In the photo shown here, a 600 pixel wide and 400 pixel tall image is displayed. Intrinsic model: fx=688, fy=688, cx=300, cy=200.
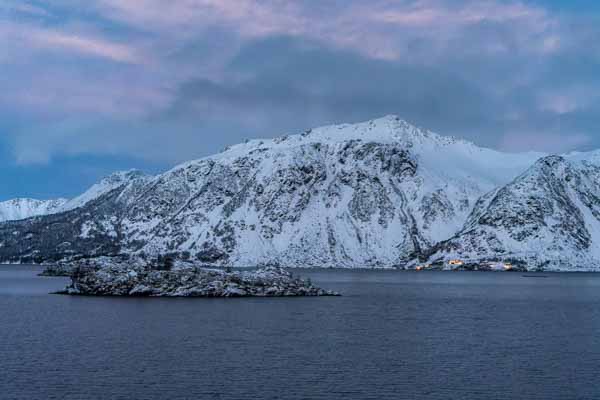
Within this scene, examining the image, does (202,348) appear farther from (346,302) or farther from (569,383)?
(346,302)

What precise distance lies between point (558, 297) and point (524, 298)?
32.5 feet

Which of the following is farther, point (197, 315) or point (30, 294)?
point (30, 294)

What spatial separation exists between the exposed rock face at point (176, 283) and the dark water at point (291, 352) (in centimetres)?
1726

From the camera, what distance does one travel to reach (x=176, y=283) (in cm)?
13238

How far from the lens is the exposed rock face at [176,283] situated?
13200 cm

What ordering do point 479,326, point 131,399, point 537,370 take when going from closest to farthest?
1. point 131,399
2. point 537,370
3. point 479,326

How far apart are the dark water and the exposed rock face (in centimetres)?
1726

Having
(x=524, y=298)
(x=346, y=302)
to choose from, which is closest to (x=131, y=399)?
(x=346, y=302)

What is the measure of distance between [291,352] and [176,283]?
232 ft

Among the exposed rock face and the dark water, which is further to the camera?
the exposed rock face

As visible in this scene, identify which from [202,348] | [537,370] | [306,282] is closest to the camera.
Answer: [537,370]

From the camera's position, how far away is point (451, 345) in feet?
236

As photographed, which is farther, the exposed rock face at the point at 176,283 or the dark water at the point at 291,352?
the exposed rock face at the point at 176,283

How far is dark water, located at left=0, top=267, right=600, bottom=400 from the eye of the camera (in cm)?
4941
